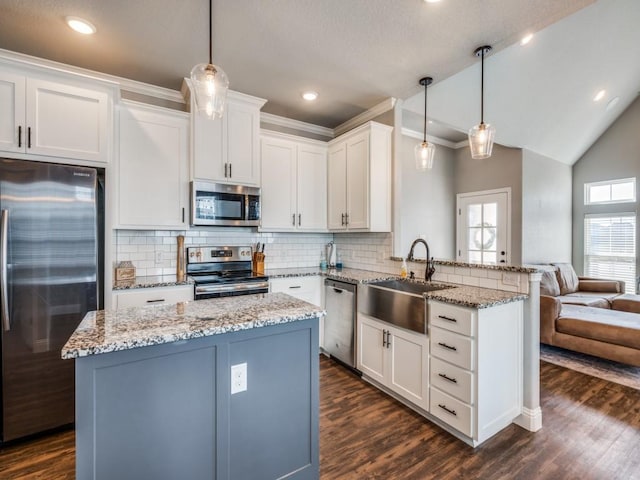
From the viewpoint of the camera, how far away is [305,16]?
83.7 inches

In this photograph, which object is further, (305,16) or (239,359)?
(305,16)

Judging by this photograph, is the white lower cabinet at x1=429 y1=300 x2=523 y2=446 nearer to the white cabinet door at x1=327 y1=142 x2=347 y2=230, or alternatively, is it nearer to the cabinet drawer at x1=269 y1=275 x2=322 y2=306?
the cabinet drawer at x1=269 y1=275 x2=322 y2=306

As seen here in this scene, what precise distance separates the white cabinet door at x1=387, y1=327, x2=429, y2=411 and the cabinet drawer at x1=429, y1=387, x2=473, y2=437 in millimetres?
65

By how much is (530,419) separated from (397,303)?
3.82ft

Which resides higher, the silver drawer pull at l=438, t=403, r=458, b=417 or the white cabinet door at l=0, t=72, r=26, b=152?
the white cabinet door at l=0, t=72, r=26, b=152

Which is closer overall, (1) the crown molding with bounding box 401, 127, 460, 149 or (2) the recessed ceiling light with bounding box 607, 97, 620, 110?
(2) the recessed ceiling light with bounding box 607, 97, 620, 110

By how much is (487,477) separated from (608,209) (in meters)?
5.64

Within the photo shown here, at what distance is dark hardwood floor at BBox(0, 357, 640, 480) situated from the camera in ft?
5.88

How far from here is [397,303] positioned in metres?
2.50

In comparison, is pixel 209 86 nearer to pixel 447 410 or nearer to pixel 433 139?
pixel 447 410

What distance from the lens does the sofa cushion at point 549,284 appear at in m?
4.19

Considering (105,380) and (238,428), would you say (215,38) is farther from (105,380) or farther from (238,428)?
(238,428)

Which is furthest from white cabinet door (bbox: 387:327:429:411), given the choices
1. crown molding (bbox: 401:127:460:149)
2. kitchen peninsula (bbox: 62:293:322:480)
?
crown molding (bbox: 401:127:460:149)

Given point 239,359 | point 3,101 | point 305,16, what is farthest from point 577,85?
point 3,101
